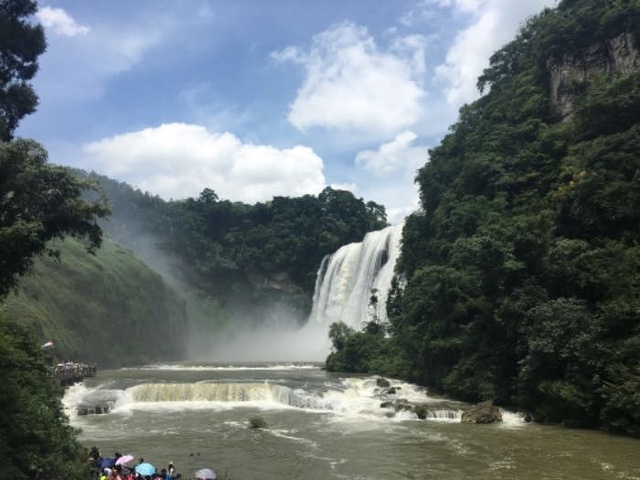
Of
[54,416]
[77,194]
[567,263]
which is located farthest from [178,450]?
[567,263]

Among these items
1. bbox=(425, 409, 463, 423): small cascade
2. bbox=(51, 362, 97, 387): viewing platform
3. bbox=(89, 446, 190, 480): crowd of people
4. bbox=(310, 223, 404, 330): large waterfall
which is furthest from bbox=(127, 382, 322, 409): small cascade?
bbox=(310, 223, 404, 330): large waterfall

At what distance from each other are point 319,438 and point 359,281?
32.7 m

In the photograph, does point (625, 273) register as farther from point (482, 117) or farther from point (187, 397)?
point (482, 117)

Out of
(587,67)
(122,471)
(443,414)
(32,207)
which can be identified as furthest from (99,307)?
(587,67)

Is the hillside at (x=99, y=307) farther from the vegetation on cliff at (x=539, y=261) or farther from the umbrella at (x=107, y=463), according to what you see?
the umbrella at (x=107, y=463)

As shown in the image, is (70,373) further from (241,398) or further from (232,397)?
(241,398)

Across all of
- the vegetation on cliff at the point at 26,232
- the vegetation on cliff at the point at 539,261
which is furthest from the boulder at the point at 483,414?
the vegetation on cliff at the point at 26,232

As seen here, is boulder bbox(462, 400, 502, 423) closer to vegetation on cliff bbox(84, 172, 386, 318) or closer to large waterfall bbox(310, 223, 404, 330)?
large waterfall bbox(310, 223, 404, 330)

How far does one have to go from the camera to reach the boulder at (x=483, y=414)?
19.8 meters

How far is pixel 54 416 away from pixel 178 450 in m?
4.46

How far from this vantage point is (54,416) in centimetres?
1249

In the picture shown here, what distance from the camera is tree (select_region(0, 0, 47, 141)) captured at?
44.6ft

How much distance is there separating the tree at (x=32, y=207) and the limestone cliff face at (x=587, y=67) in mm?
32926

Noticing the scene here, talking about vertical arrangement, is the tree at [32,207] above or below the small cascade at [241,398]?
above
